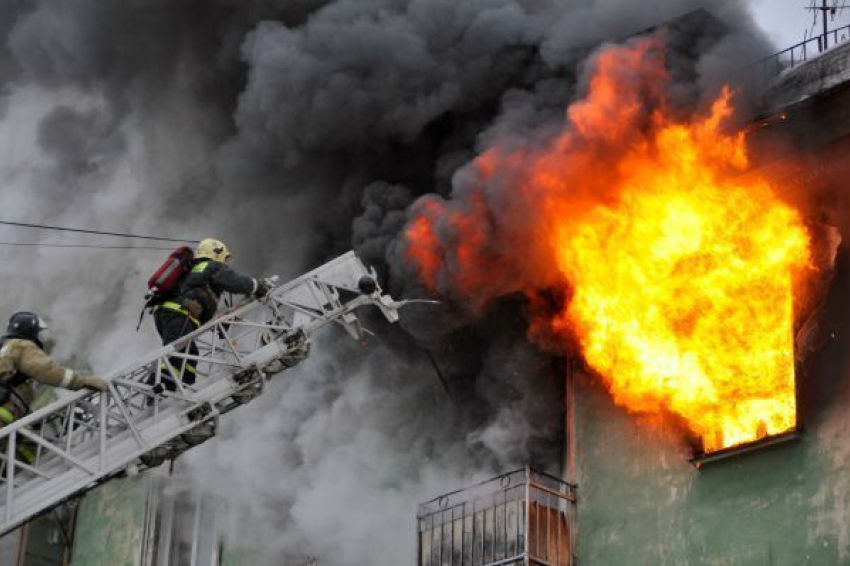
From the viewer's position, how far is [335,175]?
22656 millimetres

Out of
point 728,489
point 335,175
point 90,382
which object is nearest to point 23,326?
point 90,382

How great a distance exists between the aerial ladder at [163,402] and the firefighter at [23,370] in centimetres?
20

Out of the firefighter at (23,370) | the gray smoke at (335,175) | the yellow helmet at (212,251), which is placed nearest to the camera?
the firefighter at (23,370)

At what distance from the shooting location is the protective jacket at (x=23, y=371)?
1836cm

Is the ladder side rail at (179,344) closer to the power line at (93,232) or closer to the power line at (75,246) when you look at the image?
the power line at (93,232)

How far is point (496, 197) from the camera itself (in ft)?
66.4

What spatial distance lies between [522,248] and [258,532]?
217 inches

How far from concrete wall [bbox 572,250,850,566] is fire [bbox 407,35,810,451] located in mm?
398

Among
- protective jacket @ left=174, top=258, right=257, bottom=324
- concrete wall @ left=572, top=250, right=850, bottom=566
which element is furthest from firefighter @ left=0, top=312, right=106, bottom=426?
concrete wall @ left=572, top=250, right=850, bottom=566

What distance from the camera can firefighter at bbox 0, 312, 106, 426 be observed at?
1836cm

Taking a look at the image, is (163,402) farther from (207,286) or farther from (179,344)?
(207,286)

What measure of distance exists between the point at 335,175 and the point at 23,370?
559 cm

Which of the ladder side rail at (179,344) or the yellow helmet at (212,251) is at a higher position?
the yellow helmet at (212,251)

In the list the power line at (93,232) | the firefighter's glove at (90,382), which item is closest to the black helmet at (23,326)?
the firefighter's glove at (90,382)
